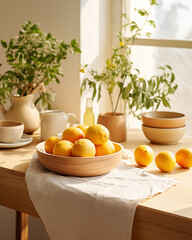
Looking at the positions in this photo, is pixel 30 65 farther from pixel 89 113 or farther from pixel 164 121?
pixel 164 121

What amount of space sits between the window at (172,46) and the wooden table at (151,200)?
36cm

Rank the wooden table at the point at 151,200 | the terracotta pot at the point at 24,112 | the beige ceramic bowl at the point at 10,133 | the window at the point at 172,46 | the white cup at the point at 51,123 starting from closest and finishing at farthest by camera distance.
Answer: the wooden table at the point at 151,200 → the beige ceramic bowl at the point at 10,133 → the white cup at the point at 51,123 → the terracotta pot at the point at 24,112 → the window at the point at 172,46

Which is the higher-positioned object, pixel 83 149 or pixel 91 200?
pixel 83 149

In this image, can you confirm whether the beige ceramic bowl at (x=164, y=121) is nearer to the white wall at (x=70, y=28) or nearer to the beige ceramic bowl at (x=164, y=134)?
the beige ceramic bowl at (x=164, y=134)

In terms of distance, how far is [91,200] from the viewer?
107 centimetres

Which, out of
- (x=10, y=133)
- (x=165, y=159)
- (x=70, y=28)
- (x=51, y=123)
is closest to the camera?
(x=165, y=159)

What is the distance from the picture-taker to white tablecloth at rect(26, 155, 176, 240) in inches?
40.4

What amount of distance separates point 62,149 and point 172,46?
1.02 m

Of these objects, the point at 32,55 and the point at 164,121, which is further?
the point at 32,55

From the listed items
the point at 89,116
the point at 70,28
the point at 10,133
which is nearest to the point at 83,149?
the point at 10,133

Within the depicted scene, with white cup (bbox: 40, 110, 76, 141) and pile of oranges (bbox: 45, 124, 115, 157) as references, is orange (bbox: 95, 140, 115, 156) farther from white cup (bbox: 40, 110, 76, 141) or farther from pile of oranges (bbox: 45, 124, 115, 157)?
white cup (bbox: 40, 110, 76, 141)

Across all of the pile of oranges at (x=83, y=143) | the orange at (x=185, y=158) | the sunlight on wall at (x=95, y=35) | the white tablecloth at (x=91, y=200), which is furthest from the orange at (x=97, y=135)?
the sunlight on wall at (x=95, y=35)

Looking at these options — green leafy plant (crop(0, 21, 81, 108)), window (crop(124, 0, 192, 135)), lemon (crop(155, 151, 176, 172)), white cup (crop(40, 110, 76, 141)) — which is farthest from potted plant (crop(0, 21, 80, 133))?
lemon (crop(155, 151, 176, 172))

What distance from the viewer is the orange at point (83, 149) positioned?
1.18 meters
